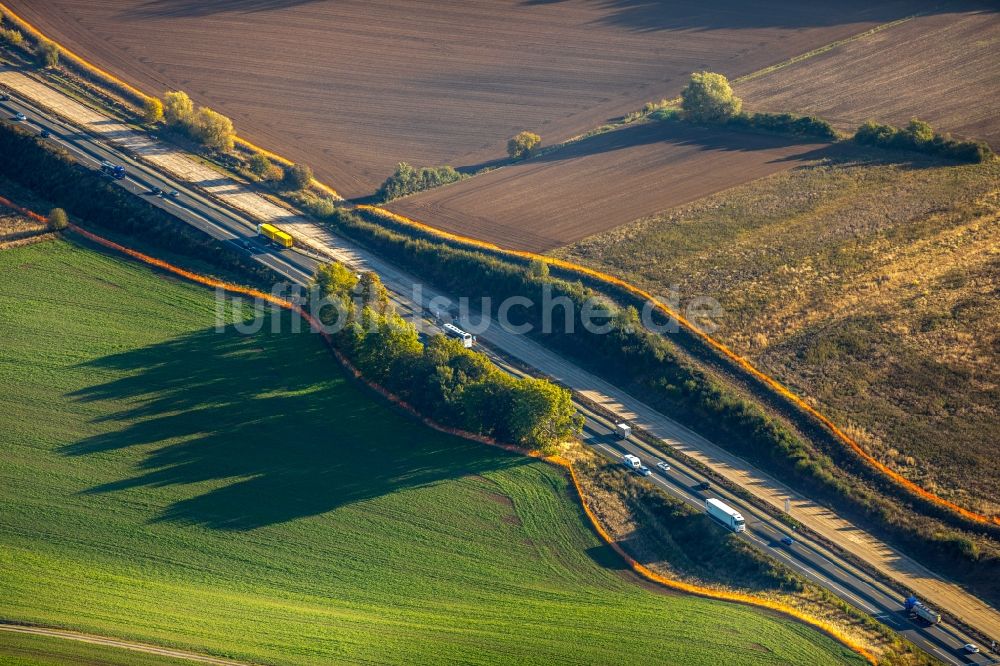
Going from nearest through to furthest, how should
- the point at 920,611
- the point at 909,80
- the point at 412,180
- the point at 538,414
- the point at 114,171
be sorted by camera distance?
the point at 920,611, the point at 538,414, the point at 114,171, the point at 412,180, the point at 909,80

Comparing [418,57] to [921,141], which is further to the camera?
[418,57]

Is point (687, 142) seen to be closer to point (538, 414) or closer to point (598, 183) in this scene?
point (598, 183)

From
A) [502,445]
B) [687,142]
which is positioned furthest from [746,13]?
[502,445]

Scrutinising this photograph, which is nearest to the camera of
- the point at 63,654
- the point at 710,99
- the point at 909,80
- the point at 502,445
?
the point at 63,654

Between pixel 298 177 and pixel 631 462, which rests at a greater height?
pixel 298 177

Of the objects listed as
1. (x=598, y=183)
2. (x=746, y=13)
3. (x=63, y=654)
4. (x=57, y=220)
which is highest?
(x=746, y=13)

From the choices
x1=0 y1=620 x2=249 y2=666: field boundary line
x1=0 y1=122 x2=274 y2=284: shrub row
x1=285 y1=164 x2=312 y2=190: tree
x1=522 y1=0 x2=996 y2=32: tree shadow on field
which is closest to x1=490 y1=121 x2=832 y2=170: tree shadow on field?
x1=285 y1=164 x2=312 y2=190: tree

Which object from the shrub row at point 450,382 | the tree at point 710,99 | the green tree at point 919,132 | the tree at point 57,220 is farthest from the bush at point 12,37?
the green tree at point 919,132

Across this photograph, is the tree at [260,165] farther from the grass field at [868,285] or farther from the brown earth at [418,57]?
the grass field at [868,285]
